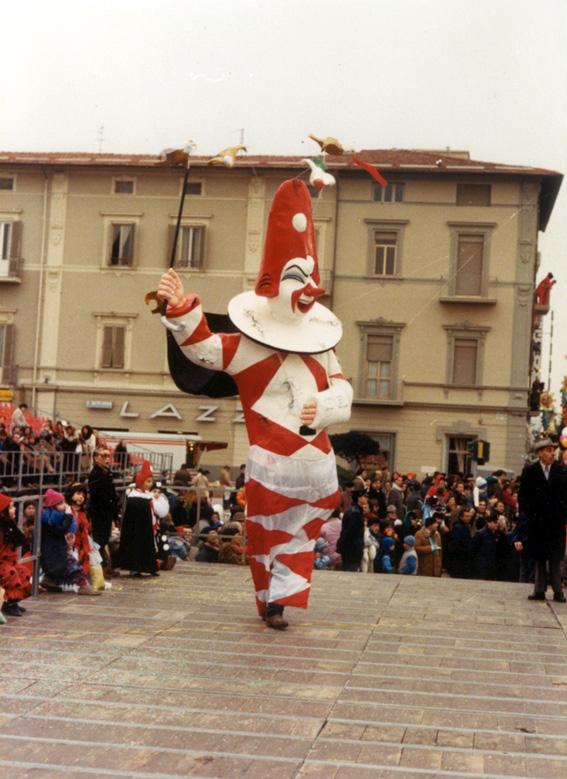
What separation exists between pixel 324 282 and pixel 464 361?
15.2 ft

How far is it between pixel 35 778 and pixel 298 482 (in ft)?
14.5

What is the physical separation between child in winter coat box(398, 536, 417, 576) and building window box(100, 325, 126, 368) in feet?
77.0

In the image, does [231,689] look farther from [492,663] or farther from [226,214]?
[226,214]

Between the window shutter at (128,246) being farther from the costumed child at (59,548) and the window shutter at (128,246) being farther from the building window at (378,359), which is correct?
the costumed child at (59,548)

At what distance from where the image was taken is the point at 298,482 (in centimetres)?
902

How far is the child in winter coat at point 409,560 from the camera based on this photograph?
46.9 feet

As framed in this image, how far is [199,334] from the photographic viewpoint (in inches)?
358

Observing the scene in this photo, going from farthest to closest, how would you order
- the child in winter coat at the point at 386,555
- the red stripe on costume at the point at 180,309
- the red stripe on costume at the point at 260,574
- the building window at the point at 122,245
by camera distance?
the building window at the point at 122,245 < the child in winter coat at the point at 386,555 < the red stripe on costume at the point at 260,574 < the red stripe on costume at the point at 180,309

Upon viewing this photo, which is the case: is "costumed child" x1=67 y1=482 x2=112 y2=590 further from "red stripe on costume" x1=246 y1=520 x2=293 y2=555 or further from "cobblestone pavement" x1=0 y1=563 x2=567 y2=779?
"red stripe on costume" x1=246 y1=520 x2=293 y2=555

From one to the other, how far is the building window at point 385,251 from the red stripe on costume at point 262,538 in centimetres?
2766

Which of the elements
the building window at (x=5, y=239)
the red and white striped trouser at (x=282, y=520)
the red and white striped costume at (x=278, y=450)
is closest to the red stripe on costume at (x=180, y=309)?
the red and white striped costume at (x=278, y=450)

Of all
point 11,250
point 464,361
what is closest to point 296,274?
point 464,361

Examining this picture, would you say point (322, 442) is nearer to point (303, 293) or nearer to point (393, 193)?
point (303, 293)

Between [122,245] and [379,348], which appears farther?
[122,245]
